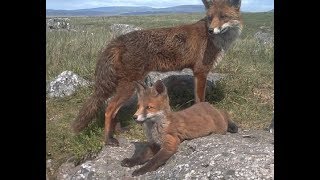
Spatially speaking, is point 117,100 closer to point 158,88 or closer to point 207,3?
point 158,88

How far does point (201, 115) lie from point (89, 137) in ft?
6.84

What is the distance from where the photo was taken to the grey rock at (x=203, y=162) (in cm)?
533

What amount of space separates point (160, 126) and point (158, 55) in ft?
6.68

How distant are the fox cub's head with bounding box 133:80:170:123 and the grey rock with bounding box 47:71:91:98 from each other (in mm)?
4087

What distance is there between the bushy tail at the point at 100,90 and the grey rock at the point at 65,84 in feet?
7.93

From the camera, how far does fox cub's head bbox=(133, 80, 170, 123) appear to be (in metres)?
6.32

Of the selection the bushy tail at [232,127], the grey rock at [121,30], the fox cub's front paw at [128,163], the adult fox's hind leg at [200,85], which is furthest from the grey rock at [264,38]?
the fox cub's front paw at [128,163]

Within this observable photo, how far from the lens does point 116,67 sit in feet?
25.1

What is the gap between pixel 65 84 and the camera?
10.3 metres

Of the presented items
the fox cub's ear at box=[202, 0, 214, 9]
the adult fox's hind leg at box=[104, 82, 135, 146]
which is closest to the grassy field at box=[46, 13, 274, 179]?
the adult fox's hind leg at box=[104, 82, 135, 146]

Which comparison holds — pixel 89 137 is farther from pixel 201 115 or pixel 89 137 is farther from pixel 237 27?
pixel 237 27

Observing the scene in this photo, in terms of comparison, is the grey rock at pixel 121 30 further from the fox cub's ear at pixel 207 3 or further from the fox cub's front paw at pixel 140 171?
the fox cub's front paw at pixel 140 171

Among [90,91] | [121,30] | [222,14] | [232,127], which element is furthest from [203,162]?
[121,30]
